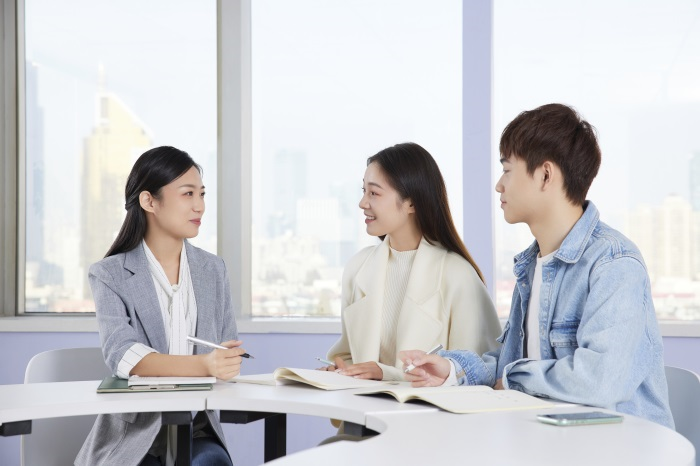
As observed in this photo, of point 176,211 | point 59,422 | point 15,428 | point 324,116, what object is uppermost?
point 324,116

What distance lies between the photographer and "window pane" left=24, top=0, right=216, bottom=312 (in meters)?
3.82

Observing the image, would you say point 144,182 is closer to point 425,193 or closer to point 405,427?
point 425,193

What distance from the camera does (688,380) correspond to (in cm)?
187

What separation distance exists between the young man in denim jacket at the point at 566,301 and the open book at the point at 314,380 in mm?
141

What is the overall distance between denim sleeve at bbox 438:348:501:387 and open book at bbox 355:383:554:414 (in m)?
0.14

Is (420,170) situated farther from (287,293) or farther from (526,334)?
(287,293)

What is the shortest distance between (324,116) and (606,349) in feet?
7.82

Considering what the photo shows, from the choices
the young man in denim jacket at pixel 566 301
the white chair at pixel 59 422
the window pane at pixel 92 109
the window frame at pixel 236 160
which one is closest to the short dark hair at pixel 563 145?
the young man in denim jacket at pixel 566 301

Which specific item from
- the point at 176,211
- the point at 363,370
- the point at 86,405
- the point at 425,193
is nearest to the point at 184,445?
the point at 86,405

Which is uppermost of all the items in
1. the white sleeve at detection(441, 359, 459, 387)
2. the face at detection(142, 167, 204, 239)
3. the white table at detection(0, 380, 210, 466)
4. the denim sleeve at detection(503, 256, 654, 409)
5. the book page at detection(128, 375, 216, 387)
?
the face at detection(142, 167, 204, 239)

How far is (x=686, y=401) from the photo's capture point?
1.87 m

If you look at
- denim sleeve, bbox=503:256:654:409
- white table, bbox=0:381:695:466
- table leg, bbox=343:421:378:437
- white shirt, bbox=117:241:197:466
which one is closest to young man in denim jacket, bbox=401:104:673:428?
denim sleeve, bbox=503:256:654:409

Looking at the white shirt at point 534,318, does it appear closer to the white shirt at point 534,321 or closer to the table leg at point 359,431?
the white shirt at point 534,321

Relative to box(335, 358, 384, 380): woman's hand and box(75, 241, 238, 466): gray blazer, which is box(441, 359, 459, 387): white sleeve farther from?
box(75, 241, 238, 466): gray blazer
